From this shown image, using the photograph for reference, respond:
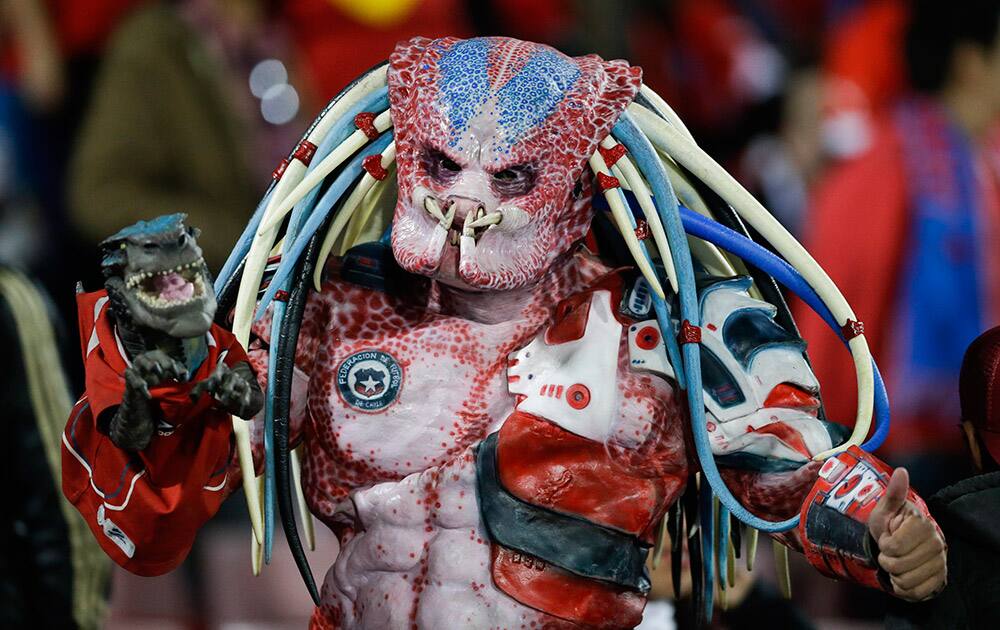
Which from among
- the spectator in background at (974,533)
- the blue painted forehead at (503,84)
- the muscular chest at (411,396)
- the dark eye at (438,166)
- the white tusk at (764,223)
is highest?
the blue painted forehead at (503,84)

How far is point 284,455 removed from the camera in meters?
2.21

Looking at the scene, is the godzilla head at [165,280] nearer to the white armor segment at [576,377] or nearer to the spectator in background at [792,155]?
the white armor segment at [576,377]

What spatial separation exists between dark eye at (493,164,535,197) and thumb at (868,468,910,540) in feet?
1.77

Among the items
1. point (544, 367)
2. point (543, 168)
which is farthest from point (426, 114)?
point (544, 367)

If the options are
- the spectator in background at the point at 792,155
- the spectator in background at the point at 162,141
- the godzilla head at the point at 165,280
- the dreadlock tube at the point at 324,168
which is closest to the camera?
the godzilla head at the point at 165,280

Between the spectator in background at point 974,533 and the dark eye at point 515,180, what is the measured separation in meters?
0.59

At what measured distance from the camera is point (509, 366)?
2.21m

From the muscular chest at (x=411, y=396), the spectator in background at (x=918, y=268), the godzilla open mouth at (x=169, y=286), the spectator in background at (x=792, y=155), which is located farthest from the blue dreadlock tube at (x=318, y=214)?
the spectator in background at (x=792, y=155)

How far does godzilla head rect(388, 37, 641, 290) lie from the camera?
210 centimetres

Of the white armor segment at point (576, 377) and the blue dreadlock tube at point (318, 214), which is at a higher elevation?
the blue dreadlock tube at point (318, 214)

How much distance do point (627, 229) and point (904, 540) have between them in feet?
1.61

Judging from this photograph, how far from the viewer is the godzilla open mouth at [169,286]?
6.21 ft

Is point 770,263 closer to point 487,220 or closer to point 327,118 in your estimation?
point 487,220

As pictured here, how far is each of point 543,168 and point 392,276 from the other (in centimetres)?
26
